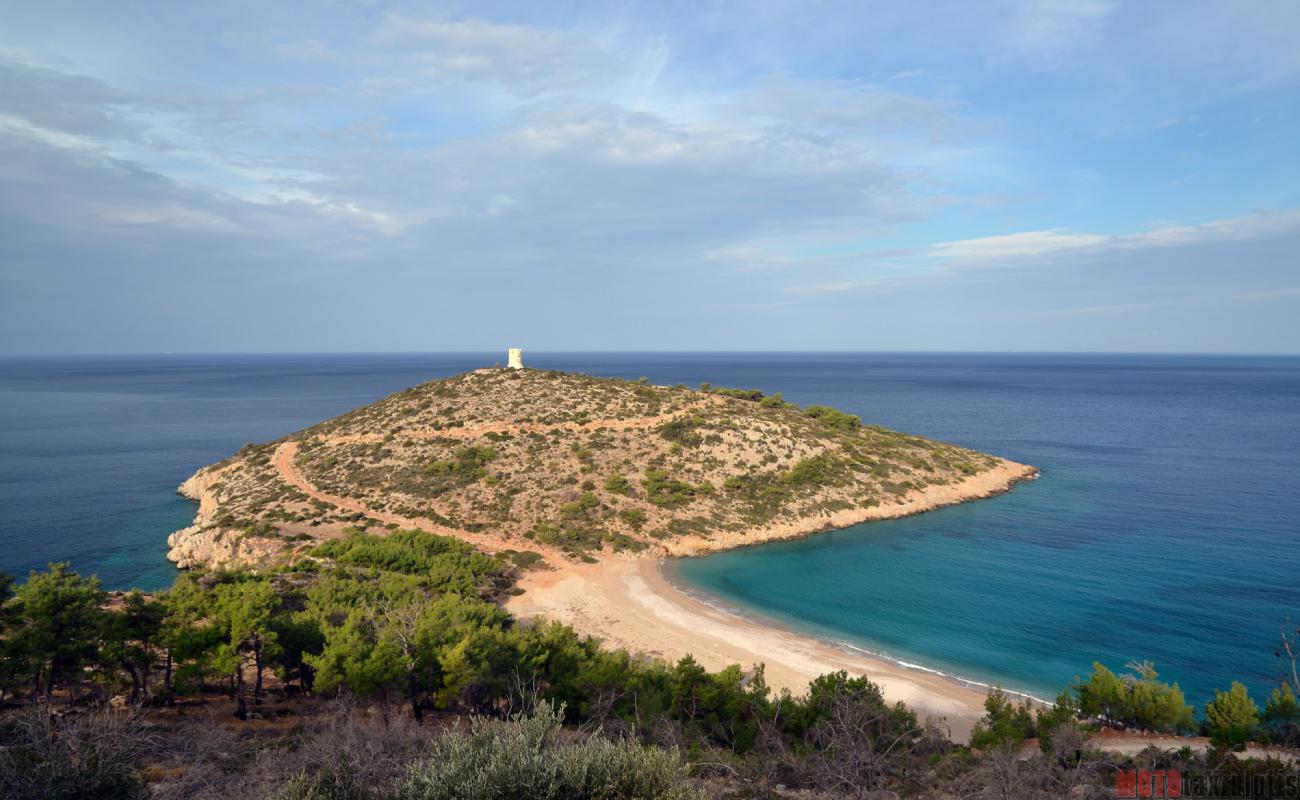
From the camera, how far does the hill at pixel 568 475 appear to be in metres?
46.9

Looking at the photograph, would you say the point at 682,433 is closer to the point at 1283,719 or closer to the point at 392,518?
the point at 392,518

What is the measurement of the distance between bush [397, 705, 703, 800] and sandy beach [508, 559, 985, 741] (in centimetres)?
1737

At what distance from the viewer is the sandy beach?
88.1 ft

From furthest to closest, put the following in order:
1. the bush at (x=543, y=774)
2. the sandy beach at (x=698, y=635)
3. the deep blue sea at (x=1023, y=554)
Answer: the deep blue sea at (x=1023, y=554)
the sandy beach at (x=698, y=635)
the bush at (x=543, y=774)

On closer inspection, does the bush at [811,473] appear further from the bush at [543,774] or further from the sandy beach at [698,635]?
the bush at [543,774]

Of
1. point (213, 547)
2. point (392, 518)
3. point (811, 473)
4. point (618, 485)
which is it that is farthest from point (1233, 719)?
point (213, 547)

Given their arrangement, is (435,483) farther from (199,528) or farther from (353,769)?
(353,769)

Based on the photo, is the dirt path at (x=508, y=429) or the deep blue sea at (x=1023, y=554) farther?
the dirt path at (x=508, y=429)

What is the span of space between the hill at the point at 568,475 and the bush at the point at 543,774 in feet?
107

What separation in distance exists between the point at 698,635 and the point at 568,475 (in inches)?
996

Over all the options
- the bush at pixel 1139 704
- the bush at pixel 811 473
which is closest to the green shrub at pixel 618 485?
the bush at pixel 811 473

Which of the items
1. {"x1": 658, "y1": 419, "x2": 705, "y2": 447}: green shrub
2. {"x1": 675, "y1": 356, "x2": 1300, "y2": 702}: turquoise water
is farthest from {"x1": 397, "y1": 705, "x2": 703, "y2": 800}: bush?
{"x1": 658, "y1": 419, "x2": 705, "y2": 447}: green shrub

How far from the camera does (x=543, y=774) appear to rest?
34.4ft

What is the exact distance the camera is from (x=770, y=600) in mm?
38000
